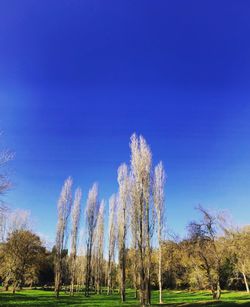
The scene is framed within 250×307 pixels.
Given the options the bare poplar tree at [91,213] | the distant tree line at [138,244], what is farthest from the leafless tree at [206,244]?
the bare poplar tree at [91,213]

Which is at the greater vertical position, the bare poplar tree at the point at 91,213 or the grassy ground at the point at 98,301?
the bare poplar tree at the point at 91,213

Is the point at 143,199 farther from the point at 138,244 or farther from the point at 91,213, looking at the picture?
the point at 91,213

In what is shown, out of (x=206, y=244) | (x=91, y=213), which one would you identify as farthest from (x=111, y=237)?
(x=206, y=244)

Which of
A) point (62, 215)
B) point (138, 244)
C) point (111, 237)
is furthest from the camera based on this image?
point (111, 237)

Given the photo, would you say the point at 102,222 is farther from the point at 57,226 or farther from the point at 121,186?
the point at 121,186

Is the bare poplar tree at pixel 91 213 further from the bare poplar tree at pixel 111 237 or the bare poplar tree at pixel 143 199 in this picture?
the bare poplar tree at pixel 143 199

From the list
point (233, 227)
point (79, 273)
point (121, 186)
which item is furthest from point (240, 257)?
point (79, 273)

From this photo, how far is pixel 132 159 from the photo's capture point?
830 inches

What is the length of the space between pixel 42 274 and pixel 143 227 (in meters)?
51.1

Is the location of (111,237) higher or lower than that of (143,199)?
higher

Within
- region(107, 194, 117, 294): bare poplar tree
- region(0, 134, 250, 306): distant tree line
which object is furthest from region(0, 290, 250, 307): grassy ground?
region(107, 194, 117, 294): bare poplar tree

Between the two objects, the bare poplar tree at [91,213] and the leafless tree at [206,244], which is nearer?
the leafless tree at [206,244]

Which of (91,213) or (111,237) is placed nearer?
(91,213)

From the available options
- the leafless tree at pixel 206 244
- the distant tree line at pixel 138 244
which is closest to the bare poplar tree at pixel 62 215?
the distant tree line at pixel 138 244
